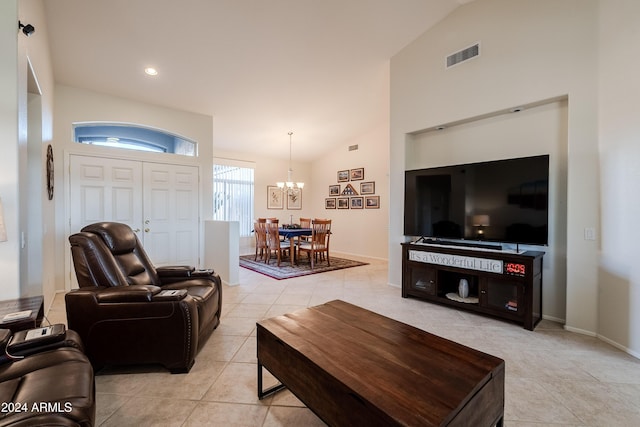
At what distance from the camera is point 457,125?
3.79 metres

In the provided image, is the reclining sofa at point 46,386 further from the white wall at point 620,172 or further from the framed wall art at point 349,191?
the framed wall art at point 349,191

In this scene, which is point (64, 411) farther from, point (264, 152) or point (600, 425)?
point (264, 152)

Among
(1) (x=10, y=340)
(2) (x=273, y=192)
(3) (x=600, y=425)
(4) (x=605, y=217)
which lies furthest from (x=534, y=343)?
(2) (x=273, y=192)

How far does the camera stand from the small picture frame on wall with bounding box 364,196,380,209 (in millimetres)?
6929

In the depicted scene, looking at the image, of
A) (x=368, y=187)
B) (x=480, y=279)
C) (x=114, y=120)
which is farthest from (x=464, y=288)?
(x=114, y=120)

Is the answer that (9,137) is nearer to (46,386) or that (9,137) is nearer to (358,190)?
(46,386)

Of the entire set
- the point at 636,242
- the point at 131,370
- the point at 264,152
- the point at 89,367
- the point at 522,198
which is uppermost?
the point at 264,152

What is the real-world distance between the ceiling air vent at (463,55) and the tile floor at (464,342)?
10.3 ft

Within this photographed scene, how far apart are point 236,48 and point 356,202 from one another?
4.70 m

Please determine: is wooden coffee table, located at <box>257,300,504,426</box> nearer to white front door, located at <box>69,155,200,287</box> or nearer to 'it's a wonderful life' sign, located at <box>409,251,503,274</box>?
'it's a wonderful life' sign, located at <box>409,251,503,274</box>

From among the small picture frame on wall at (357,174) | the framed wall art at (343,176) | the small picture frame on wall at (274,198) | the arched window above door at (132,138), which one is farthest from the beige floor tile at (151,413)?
the small picture frame on wall at (274,198)

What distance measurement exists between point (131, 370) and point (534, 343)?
3.40 meters

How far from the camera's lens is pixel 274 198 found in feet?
27.5

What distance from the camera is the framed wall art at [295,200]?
8.64m
